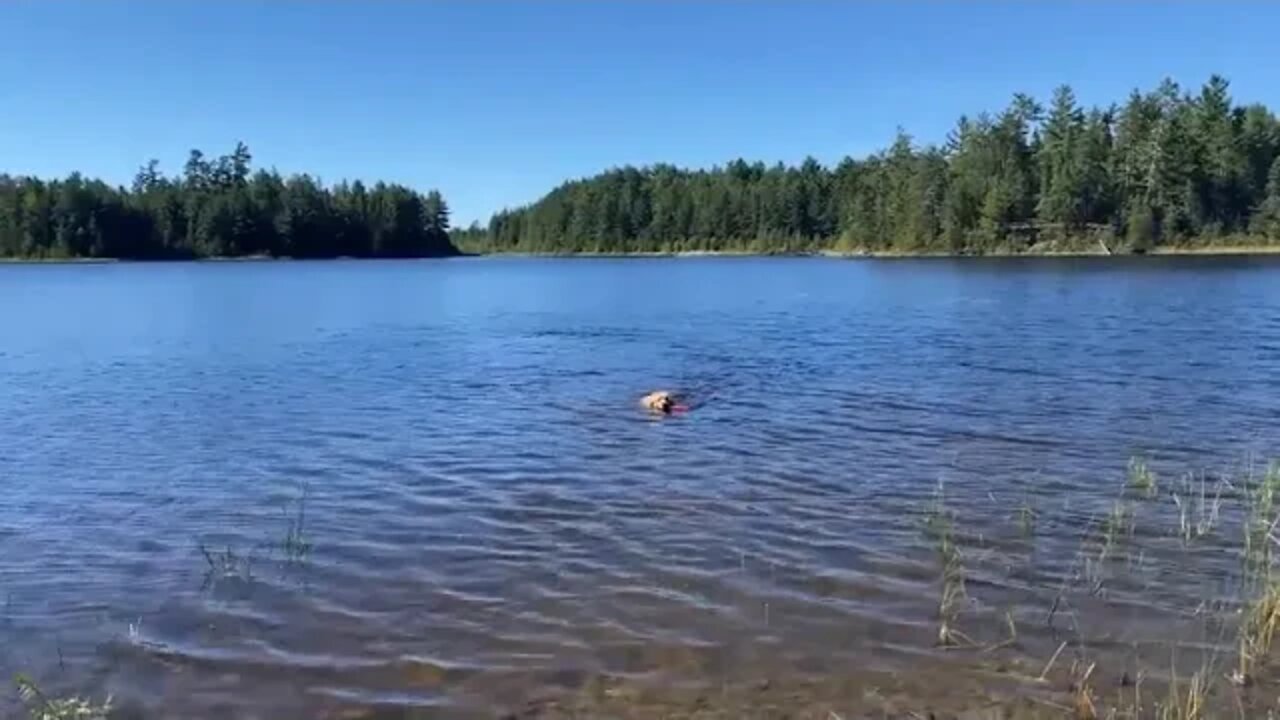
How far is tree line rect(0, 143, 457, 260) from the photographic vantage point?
157750 mm

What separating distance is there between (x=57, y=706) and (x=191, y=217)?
180111 millimetres

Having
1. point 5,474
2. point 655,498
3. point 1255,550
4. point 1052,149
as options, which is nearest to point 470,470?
point 655,498

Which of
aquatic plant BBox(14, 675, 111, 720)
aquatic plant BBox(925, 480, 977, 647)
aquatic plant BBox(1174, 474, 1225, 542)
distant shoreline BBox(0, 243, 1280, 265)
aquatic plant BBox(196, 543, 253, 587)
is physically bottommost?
aquatic plant BBox(196, 543, 253, 587)

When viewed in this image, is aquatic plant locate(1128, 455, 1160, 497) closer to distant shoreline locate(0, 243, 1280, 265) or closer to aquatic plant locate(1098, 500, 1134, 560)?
aquatic plant locate(1098, 500, 1134, 560)

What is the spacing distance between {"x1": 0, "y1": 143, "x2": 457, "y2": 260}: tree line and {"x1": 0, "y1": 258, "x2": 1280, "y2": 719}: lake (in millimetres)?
149417

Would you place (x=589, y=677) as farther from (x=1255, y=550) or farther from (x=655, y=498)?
(x=1255, y=550)

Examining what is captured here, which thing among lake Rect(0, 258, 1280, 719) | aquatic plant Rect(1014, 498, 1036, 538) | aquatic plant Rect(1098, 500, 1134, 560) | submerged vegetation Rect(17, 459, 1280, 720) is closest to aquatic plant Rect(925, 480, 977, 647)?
submerged vegetation Rect(17, 459, 1280, 720)

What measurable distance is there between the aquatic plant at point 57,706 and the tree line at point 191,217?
171075 millimetres

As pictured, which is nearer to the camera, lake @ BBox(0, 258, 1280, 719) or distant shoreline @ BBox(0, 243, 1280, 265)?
lake @ BBox(0, 258, 1280, 719)

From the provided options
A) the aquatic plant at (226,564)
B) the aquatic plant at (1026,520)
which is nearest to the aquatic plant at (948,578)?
the aquatic plant at (1026,520)

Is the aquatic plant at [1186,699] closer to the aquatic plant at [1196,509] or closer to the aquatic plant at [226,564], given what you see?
the aquatic plant at [1196,509]

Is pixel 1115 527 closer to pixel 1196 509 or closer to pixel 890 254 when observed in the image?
pixel 1196 509

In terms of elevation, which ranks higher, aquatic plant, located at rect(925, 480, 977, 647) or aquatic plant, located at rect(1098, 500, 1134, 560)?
aquatic plant, located at rect(1098, 500, 1134, 560)

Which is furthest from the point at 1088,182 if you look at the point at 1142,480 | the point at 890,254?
the point at 1142,480
